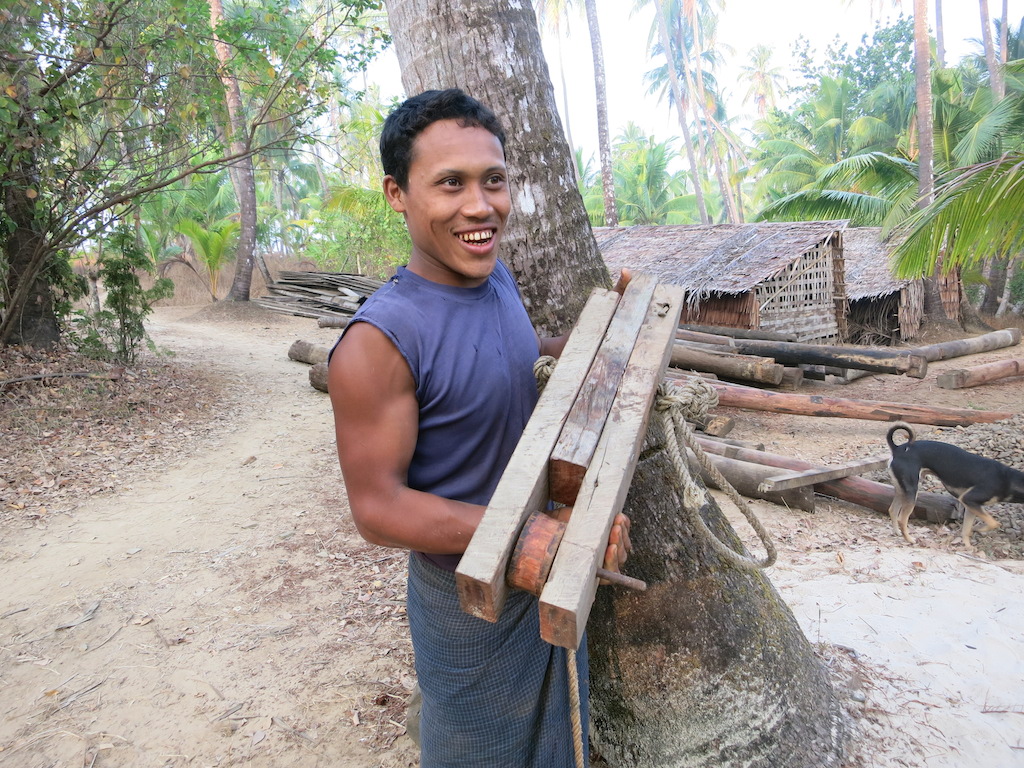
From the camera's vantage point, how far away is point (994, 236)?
20.8 ft

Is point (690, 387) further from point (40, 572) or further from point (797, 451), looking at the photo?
point (797, 451)

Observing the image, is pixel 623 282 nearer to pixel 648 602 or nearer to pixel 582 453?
pixel 582 453

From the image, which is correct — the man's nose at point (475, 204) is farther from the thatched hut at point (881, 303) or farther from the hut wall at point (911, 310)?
the hut wall at point (911, 310)


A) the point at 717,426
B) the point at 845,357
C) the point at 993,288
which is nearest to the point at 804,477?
the point at 717,426

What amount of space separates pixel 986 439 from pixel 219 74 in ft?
30.3

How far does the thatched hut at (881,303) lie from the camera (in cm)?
1633

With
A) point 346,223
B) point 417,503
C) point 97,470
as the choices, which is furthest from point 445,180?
point 346,223

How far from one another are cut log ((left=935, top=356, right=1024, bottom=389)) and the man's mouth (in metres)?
10.9

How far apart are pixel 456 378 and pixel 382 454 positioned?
0.25 m

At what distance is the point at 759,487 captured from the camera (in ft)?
17.3

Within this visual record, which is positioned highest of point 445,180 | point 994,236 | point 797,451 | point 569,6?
point 569,6

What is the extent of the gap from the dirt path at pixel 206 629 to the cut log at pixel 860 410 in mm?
4947

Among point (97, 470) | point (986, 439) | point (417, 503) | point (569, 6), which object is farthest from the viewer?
point (569, 6)

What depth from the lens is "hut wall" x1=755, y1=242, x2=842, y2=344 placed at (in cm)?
1365
